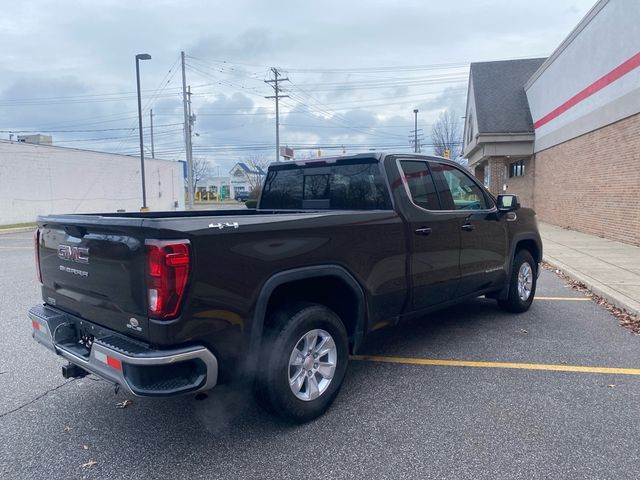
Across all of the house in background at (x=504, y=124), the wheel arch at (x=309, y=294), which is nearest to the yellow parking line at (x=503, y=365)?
the wheel arch at (x=309, y=294)

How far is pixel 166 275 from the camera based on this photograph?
2.70 metres

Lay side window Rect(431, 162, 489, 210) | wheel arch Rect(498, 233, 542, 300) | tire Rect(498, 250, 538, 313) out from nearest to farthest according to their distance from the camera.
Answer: side window Rect(431, 162, 489, 210), wheel arch Rect(498, 233, 542, 300), tire Rect(498, 250, 538, 313)

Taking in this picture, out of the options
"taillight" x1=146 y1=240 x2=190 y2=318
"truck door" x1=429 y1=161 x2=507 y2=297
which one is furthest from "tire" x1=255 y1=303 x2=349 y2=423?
"truck door" x1=429 y1=161 x2=507 y2=297

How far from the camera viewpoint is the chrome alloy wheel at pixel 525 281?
20.3 feet

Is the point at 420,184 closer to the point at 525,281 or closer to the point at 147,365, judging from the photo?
the point at 525,281

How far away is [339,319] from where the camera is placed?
369 cm

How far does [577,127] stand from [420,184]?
47.3ft

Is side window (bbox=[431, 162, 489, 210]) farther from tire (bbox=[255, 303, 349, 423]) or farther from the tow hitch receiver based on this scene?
the tow hitch receiver

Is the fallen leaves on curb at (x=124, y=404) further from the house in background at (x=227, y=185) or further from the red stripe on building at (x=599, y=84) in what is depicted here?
the house in background at (x=227, y=185)

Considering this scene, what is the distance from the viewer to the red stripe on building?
12047 millimetres

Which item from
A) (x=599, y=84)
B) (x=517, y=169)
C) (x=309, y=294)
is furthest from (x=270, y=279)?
(x=517, y=169)

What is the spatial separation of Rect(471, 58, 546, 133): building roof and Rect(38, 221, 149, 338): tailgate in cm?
2343

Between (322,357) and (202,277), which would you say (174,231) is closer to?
(202,277)

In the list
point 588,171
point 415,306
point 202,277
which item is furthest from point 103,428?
point 588,171
